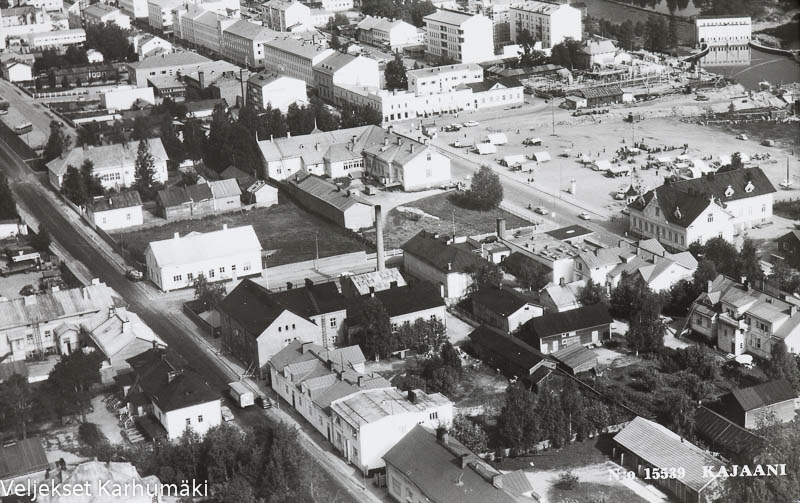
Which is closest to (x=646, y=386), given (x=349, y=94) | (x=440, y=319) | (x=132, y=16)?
(x=440, y=319)

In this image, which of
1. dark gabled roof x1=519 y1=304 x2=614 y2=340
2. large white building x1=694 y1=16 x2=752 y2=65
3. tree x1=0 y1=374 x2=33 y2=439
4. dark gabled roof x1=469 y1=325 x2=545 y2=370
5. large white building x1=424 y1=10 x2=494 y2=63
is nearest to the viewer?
tree x1=0 y1=374 x2=33 y2=439

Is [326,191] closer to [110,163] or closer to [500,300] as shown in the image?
[110,163]

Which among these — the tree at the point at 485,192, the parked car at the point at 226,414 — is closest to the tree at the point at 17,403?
the parked car at the point at 226,414

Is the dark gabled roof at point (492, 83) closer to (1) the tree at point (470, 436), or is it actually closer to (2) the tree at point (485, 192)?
(2) the tree at point (485, 192)

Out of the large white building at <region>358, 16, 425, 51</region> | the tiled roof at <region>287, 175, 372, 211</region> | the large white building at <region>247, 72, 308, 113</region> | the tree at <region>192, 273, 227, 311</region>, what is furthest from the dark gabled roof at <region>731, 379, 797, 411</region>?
the large white building at <region>358, 16, 425, 51</region>

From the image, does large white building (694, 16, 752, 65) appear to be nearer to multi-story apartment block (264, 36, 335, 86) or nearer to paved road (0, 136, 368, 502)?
multi-story apartment block (264, 36, 335, 86)

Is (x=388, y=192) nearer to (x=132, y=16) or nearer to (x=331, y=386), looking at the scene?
(x=331, y=386)
